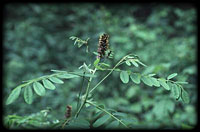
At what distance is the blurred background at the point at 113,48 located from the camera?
2.91 m

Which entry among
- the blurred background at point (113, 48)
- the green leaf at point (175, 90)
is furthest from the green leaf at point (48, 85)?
the blurred background at point (113, 48)

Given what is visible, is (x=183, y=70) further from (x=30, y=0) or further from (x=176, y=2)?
(x=30, y=0)

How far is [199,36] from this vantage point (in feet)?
11.9

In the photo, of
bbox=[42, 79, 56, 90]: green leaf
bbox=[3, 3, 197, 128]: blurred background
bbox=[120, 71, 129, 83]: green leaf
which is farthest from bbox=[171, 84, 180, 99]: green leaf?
bbox=[3, 3, 197, 128]: blurred background

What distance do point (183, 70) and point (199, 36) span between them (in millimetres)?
916

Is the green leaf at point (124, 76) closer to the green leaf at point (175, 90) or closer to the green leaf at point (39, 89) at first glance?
the green leaf at point (175, 90)

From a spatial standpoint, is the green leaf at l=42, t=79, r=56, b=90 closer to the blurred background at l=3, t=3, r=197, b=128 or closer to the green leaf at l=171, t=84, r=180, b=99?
the green leaf at l=171, t=84, r=180, b=99

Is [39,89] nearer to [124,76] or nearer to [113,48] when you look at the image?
[124,76]

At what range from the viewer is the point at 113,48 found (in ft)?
11.7

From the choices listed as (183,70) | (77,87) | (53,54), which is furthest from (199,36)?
(53,54)

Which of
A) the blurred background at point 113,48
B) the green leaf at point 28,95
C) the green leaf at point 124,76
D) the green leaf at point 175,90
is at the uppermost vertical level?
the blurred background at point 113,48

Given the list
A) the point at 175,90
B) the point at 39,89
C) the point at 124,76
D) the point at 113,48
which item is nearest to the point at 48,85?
the point at 39,89

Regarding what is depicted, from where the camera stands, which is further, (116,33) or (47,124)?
(116,33)

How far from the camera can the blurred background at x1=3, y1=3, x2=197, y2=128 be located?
2914mm
